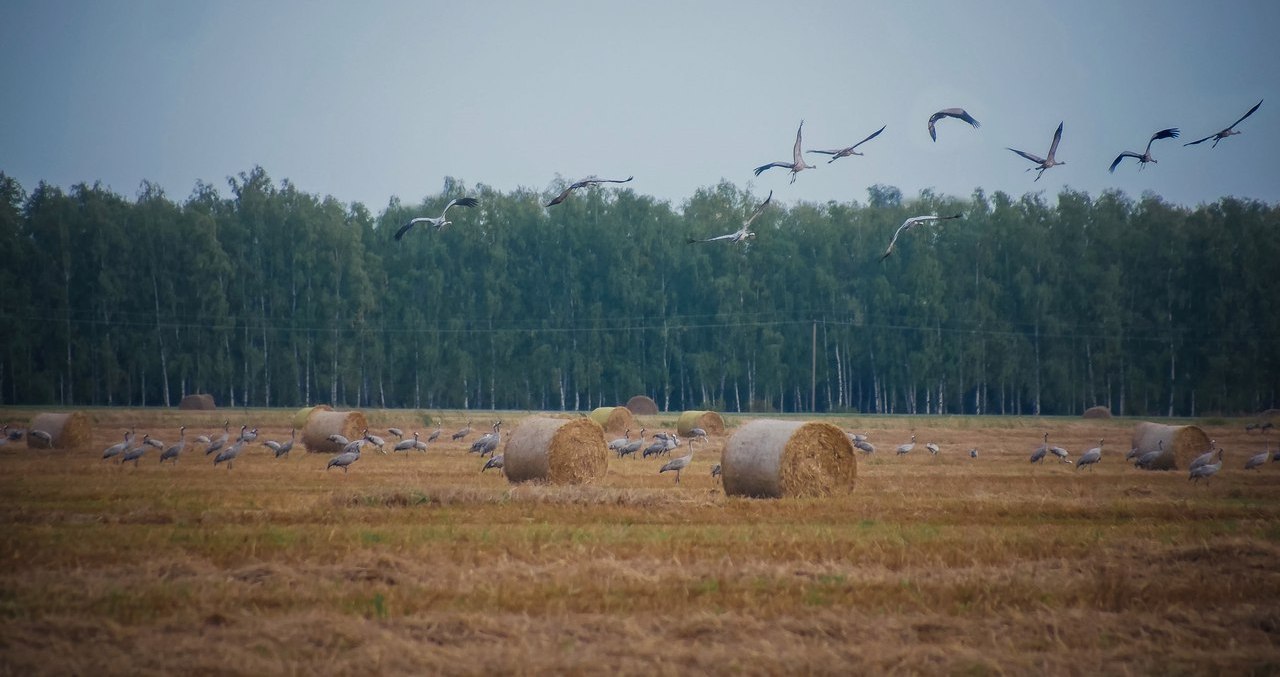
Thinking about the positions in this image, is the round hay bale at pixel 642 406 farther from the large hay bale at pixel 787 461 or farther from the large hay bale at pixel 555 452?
the large hay bale at pixel 787 461

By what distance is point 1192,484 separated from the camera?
23422mm

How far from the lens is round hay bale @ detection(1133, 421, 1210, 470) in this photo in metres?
28.5

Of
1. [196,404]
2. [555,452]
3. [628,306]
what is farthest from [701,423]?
[628,306]

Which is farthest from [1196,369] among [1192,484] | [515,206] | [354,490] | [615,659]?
[615,659]

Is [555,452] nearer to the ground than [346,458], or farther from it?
farther from it

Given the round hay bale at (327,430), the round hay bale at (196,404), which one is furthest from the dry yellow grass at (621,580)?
the round hay bale at (196,404)

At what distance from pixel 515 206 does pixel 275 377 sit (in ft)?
65.3

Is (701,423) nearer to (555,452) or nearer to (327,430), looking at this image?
(327,430)

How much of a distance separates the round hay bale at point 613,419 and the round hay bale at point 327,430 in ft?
38.7

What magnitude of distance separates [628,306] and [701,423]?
35553mm

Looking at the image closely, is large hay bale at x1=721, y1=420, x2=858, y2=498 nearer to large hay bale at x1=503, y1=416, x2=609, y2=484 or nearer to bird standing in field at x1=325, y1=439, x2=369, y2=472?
large hay bale at x1=503, y1=416, x2=609, y2=484

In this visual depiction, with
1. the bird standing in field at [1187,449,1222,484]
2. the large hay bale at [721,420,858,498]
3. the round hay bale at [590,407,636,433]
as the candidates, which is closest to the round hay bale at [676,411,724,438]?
the round hay bale at [590,407,636,433]

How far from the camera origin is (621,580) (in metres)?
11.7

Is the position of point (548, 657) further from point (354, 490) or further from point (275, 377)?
point (275, 377)
